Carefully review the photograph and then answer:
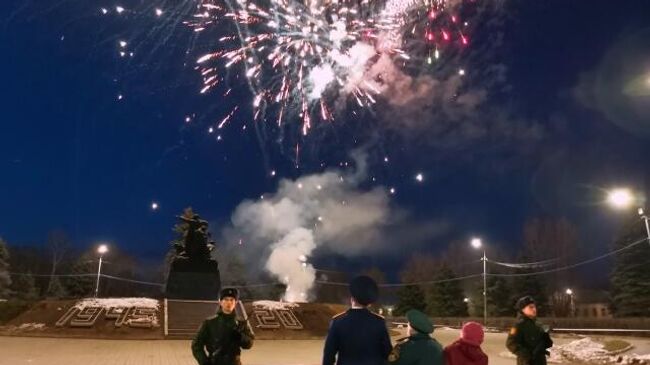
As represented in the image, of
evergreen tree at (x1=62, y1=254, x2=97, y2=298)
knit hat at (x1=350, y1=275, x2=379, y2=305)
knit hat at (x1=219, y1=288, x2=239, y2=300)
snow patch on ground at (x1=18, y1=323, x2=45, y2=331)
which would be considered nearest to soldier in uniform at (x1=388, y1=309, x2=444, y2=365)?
knit hat at (x1=350, y1=275, x2=379, y2=305)

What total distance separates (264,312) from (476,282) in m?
36.3

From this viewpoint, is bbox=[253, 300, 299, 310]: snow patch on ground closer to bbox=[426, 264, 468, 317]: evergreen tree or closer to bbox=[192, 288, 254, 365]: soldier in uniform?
bbox=[192, 288, 254, 365]: soldier in uniform

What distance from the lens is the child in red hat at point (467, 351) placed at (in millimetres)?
4535

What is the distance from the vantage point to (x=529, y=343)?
275 inches

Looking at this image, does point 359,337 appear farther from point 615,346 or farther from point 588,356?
point 615,346

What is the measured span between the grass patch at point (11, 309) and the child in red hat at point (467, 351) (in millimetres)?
26062

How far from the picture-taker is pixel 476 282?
5709 cm

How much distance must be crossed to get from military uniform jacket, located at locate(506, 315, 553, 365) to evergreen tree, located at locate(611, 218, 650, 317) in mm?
34184

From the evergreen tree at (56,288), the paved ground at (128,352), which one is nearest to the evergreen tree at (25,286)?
the evergreen tree at (56,288)

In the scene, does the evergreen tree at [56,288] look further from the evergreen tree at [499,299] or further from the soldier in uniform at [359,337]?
the soldier in uniform at [359,337]

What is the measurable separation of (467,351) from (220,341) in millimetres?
2503

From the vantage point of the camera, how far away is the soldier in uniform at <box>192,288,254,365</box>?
17.5ft

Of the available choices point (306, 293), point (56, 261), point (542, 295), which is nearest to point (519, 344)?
point (542, 295)

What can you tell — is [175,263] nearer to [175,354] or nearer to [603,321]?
[175,354]
